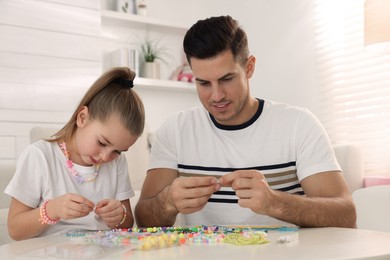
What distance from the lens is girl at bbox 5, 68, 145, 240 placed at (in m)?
1.77

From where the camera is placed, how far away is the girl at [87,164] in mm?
1774

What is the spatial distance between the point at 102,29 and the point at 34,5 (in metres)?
0.92

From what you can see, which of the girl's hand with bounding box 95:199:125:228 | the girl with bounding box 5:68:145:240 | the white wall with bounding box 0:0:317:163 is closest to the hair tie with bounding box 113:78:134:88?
the girl with bounding box 5:68:145:240

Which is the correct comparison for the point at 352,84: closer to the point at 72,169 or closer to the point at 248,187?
the point at 72,169

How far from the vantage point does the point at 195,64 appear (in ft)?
6.64

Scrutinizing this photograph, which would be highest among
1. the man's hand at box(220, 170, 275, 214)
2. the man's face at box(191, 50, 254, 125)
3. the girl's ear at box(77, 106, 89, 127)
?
the man's face at box(191, 50, 254, 125)

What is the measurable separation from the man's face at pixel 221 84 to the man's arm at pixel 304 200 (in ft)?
1.22

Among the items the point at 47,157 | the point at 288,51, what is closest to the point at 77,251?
the point at 47,157

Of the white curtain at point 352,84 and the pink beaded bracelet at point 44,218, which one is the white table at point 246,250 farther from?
the white curtain at point 352,84

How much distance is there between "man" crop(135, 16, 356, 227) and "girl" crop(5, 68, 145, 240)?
0.16m

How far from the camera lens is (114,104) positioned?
193cm

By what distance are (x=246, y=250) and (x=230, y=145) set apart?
98cm

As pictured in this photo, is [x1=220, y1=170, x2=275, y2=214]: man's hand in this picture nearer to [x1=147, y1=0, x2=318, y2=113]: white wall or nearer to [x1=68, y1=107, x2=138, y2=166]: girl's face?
[x1=68, y1=107, x2=138, y2=166]: girl's face

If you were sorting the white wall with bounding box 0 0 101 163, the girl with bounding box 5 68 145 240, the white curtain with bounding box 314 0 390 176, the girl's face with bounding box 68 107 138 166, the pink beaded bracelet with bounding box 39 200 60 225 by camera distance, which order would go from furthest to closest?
the white wall with bounding box 0 0 101 163 → the white curtain with bounding box 314 0 390 176 → the girl's face with bounding box 68 107 138 166 → the girl with bounding box 5 68 145 240 → the pink beaded bracelet with bounding box 39 200 60 225
